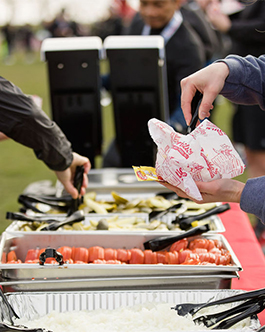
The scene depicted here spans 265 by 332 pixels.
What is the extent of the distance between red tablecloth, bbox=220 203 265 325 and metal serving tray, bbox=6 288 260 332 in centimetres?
14

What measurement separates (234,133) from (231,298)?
2.54 metres

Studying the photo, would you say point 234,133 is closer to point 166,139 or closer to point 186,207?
point 186,207

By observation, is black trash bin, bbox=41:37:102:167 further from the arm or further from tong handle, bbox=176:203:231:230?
the arm

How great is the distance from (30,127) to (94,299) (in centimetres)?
56

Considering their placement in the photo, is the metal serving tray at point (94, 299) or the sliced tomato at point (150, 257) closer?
the metal serving tray at point (94, 299)

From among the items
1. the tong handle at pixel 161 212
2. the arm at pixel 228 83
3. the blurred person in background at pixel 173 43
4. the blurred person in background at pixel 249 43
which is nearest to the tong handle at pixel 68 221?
the tong handle at pixel 161 212

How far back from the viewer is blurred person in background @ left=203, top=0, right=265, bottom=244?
8.76ft

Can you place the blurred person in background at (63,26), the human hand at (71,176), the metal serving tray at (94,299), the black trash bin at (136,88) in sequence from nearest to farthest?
the metal serving tray at (94,299)
the human hand at (71,176)
the black trash bin at (136,88)
the blurred person in background at (63,26)

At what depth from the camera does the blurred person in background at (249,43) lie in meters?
2.67

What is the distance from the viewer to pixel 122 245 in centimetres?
131

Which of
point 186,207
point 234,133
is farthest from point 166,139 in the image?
point 234,133

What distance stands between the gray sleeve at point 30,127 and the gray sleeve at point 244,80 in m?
0.55

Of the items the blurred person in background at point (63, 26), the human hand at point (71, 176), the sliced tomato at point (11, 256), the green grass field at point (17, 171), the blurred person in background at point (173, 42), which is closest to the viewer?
the sliced tomato at point (11, 256)

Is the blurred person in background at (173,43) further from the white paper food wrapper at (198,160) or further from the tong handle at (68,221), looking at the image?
the white paper food wrapper at (198,160)
